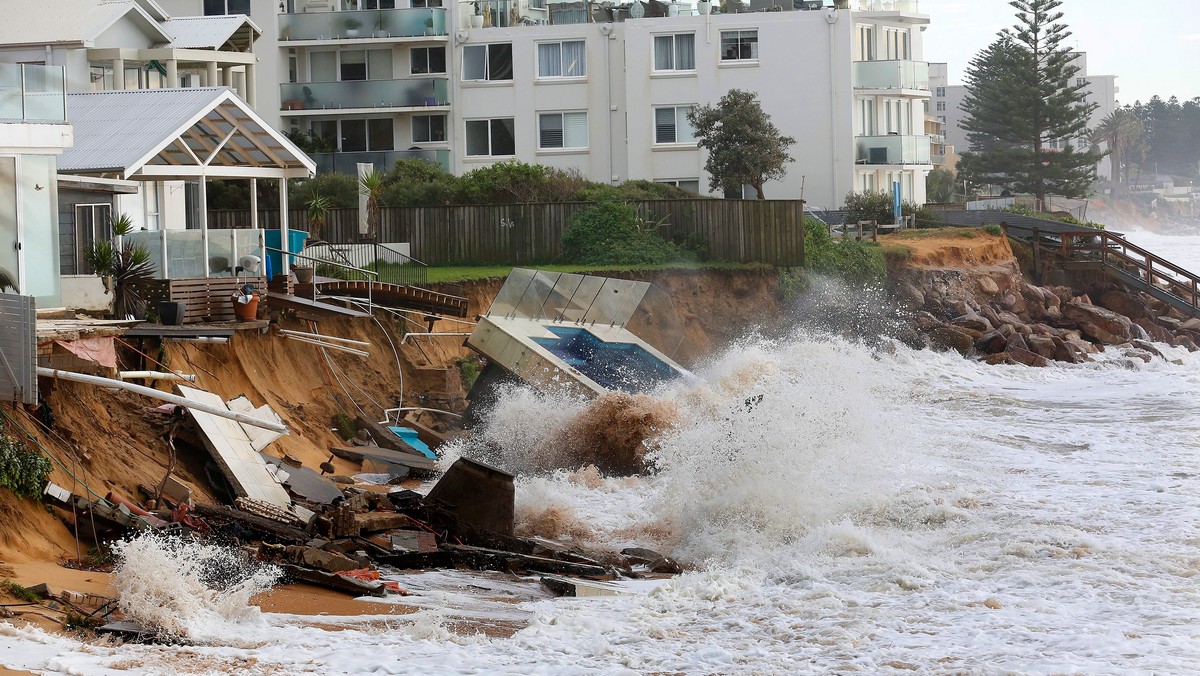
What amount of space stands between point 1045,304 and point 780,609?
101ft

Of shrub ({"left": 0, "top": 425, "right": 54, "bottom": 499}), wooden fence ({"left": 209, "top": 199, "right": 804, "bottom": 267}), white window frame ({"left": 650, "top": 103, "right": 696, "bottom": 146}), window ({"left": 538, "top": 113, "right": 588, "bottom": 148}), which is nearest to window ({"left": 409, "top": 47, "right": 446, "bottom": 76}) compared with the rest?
window ({"left": 538, "top": 113, "right": 588, "bottom": 148})

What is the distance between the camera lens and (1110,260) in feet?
148

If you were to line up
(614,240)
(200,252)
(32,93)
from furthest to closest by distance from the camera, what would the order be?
(614,240), (200,252), (32,93)

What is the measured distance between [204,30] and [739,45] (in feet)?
61.4

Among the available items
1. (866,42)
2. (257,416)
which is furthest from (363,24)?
(257,416)

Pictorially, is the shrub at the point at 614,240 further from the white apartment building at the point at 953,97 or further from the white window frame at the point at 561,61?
the white apartment building at the point at 953,97

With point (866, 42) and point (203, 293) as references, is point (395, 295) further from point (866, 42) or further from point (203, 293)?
point (866, 42)

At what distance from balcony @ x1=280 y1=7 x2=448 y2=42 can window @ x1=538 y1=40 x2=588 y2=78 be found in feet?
12.5

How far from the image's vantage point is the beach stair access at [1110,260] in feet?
144

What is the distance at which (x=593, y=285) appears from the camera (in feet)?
90.9

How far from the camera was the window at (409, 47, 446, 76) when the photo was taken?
171 feet

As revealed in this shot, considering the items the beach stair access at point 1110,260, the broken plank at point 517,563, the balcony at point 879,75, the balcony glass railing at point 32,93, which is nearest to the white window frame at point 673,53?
the balcony at point 879,75

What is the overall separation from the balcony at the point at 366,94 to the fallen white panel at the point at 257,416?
105ft

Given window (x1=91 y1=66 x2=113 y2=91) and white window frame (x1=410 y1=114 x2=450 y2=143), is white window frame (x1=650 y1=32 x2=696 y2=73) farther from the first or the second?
window (x1=91 y1=66 x2=113 y2=91)
